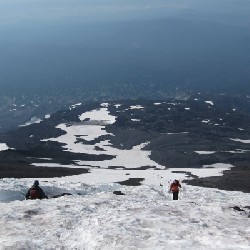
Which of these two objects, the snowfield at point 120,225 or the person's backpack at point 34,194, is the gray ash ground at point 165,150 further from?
the snowfield at point 120,225

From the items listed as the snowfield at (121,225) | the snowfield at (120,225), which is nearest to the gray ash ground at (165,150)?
the snowfield at (121,225)

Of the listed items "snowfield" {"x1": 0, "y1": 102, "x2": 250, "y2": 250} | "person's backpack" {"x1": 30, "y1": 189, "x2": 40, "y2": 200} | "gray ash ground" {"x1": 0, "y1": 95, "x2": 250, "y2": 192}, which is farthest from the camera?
"gray ash ground" {"x1": 0, "y1": 95, "x2": 250, "y2": 192}

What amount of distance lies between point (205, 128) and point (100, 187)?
499 feet

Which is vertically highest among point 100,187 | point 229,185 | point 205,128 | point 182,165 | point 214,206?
point 214,206

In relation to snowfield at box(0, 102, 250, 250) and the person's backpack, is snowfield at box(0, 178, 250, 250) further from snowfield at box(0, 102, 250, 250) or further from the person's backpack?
the person's backpack

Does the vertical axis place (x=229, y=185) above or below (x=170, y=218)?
below

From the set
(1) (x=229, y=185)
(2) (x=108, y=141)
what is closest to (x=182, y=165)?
(2) (x=108, y=141)

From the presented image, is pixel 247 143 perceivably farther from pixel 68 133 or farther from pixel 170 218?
pixel 170 218

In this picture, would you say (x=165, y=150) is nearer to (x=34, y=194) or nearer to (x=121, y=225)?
(x=34, y=194)

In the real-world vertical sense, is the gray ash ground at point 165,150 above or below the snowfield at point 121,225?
below

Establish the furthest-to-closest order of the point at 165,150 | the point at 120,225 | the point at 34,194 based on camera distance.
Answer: the point at 165,150
the point at 34,194
the point at 120,225

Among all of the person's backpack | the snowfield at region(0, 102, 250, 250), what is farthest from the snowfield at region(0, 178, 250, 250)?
the person's backpack

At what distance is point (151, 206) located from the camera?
87.9 feet

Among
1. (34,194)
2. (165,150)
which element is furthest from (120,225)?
(165,150)
